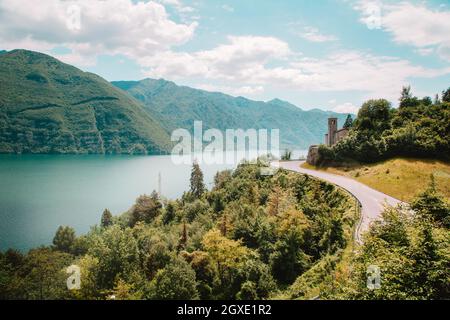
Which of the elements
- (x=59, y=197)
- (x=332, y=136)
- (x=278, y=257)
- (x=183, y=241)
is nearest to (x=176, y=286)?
(x=278, y=257)

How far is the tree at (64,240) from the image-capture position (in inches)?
2899

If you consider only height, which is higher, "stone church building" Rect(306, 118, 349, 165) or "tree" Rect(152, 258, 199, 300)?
"stone church building" Rect(306, 118, 349, 165)

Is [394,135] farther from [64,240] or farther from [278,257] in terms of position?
[64,240]

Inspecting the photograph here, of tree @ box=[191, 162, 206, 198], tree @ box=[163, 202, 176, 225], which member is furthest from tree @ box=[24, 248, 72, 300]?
tree @ box=[191, 162, 206, 198]

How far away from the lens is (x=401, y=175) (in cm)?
4512

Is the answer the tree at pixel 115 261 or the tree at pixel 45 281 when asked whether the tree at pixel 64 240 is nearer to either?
the tree at pixel 45 281

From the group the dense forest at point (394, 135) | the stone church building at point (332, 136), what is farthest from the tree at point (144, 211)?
the dense forest at point (394, 135)

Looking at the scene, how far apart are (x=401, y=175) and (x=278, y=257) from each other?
24632 mm

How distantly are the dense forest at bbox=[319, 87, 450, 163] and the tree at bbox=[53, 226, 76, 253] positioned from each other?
62.4 m

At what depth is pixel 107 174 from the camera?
19188 centimetres

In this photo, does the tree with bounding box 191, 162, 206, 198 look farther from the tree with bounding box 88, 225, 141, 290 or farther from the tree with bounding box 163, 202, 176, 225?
the tree with bounding box 88, 225, 141, 290

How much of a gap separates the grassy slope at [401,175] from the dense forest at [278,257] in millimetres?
7432

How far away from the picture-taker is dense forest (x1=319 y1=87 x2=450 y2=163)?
5119 cm
